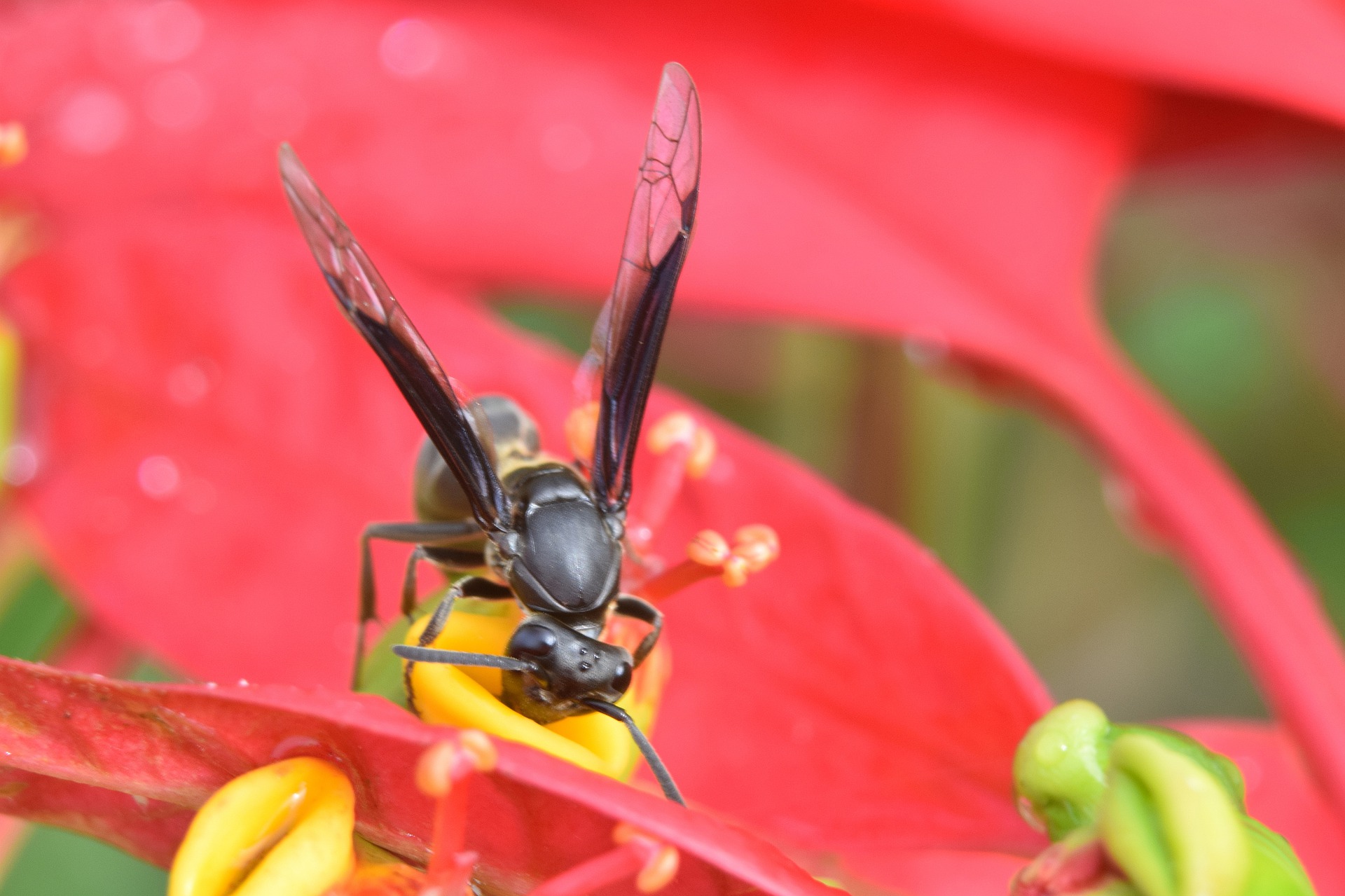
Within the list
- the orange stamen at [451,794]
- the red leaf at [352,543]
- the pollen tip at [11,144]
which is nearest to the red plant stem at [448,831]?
the orange stamen at [451,794]

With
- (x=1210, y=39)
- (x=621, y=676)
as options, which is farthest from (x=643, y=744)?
(x=1210, y=39)

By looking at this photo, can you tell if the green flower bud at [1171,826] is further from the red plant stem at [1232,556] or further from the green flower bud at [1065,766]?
the red plant stem at [1232,556]

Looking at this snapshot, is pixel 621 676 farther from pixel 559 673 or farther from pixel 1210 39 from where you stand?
pixel 1210 39

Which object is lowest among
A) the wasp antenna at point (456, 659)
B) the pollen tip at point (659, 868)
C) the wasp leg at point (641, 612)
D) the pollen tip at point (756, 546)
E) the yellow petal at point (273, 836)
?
the yellow petal at point (273, 836)

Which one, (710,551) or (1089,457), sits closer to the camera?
(710,551)

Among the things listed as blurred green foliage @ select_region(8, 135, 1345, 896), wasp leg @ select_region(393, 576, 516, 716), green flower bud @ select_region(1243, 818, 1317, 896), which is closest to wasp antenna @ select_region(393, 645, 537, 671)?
wasp leg @ select_region(393, 576, 516, 716)

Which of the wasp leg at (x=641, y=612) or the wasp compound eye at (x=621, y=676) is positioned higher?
the wasp leg at (x=641, y=612)
